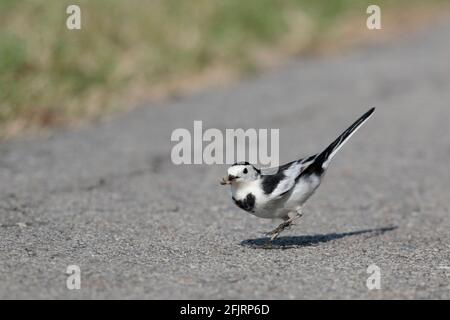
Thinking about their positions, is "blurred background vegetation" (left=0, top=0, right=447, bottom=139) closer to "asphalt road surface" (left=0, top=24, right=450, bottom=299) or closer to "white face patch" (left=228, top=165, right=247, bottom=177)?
"asphalt road surface" (left=0, top=24, right=450, bottom=299)

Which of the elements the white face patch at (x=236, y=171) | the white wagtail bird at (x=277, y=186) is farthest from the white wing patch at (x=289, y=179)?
the white face patch at (x=236, y=171)

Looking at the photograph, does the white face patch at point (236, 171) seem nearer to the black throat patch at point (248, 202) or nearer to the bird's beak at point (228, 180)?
the bird's beak at point (228, 180)

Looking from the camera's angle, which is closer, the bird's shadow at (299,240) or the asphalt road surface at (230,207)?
the asphalt road surface at (230,207)

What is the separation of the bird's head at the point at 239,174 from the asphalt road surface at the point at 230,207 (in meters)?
0.42

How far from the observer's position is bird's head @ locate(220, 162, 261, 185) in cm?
530

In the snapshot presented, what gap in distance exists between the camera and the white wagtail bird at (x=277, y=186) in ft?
17.5

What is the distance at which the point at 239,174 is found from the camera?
5.31 meters

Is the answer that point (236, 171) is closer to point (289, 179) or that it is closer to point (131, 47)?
point (289, 179)

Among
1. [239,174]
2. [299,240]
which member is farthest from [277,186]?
[299,240]

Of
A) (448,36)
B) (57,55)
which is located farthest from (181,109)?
(448,36)

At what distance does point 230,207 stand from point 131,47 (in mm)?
5932

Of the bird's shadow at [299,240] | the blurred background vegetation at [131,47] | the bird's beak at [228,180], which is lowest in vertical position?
the bird's shadow at [299,240]

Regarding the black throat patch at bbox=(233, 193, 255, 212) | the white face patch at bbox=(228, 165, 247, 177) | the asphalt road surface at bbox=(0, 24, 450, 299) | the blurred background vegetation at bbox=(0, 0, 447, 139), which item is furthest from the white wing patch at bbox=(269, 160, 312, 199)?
the blurred background vegetation at bbox=(0, 0, 447, 139)
